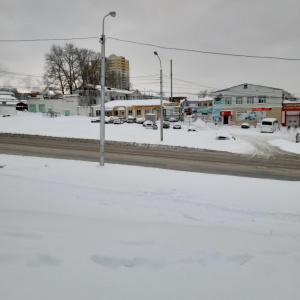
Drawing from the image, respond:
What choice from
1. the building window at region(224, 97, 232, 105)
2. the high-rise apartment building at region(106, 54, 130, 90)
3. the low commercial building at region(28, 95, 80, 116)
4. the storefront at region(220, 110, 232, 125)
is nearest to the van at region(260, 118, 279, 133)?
the storefront at region(220, 110, 232, 125)

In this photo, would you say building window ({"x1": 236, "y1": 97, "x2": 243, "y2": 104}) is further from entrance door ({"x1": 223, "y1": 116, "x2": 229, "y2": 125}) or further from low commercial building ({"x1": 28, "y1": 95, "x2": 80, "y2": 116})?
low commercial building ({"x1": 28, "y1": 95, "x2": 80, "y2": 116})

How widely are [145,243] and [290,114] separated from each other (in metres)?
53.5

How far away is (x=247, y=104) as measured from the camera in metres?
51.2

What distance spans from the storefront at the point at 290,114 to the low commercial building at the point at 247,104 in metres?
0.83

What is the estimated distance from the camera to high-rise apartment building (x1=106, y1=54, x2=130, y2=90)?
8300 centimetres

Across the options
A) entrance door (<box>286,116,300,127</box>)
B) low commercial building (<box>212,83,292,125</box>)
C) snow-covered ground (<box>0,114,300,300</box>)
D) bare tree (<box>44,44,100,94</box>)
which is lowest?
snow-covered ground (<box>0,114,300,300</box>)

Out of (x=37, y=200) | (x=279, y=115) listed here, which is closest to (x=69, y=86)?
(x=279, y=115)

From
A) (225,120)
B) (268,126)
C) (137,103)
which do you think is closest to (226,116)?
(225,120)

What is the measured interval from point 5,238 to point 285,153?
24165 millimetres

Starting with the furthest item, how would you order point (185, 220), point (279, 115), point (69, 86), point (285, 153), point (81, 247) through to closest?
point (69, 86), point (279, 115), point (285, 153), point (185, 220), point (81, 247)

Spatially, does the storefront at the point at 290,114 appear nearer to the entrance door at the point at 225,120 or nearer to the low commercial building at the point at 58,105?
the entrance door at the point at 225,120

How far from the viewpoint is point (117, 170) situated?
12547 millimetres

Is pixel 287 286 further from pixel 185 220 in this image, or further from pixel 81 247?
pixel 81 247

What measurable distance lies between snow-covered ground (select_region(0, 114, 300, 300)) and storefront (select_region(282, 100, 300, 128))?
46326 millimetres
